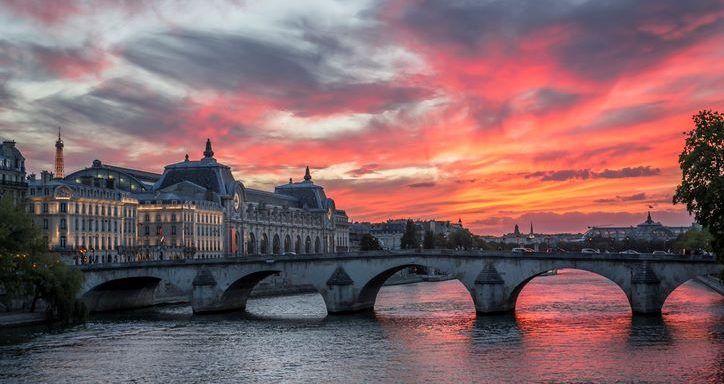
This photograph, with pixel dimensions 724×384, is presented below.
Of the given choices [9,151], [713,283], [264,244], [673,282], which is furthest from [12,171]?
[713,283]

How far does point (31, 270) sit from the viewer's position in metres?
78.5

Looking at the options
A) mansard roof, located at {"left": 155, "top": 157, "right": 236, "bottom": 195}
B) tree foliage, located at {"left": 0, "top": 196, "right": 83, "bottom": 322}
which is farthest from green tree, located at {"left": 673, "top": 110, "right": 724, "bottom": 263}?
mansard roof, located at {"left": 155, "top": 157, "right": 236, "bottom": 195}

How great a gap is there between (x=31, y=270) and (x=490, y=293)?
36627 millimetres

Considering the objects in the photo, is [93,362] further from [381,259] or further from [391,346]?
[381,259]

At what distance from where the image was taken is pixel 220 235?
162 m

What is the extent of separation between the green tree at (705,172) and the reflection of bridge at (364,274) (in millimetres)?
13013

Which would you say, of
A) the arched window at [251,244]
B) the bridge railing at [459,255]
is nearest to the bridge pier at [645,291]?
the bridge railing at [459,255]

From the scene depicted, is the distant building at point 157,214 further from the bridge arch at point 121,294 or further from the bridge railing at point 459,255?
the bridge railing at point 459,255

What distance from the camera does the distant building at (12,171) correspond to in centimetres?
11631

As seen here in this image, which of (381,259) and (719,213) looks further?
(381,259)

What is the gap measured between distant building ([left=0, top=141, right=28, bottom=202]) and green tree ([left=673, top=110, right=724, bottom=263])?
78.4 m

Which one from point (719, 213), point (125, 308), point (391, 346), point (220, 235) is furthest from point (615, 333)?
point (220, 235)

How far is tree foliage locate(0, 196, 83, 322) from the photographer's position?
77688mm

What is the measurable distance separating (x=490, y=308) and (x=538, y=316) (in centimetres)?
398
